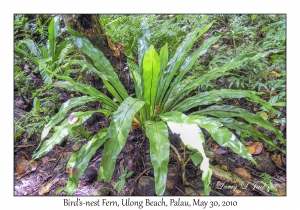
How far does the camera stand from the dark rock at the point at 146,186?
156 centimetres

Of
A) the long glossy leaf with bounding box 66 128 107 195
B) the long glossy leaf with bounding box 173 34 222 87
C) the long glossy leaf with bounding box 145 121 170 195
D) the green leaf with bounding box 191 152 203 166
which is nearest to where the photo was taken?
the long glossy leaf with bounding box 145 121 170 195

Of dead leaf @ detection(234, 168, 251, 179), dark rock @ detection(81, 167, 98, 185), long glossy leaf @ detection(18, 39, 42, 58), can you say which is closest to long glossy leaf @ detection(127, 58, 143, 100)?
dark rock @ detection(81, 167, 98, 185)

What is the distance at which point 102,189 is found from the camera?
1.63m

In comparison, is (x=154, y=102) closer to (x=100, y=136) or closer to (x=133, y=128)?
(x=133, y=128)

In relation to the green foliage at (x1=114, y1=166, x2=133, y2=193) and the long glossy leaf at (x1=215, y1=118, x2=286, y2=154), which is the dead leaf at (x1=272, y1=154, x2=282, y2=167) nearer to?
the long glossy leaf at (x1=215, y1=118, x2=286, y2=154)

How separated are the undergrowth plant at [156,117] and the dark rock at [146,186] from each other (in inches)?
12.8

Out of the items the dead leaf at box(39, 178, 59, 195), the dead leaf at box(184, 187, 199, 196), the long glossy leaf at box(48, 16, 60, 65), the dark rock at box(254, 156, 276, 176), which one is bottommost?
the dead leaf at box(39, 178, 59, 195)

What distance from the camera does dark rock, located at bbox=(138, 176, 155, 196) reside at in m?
1.56

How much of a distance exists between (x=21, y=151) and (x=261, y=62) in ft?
6.71

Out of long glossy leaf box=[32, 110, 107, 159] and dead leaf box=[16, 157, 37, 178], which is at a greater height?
long glossy leaf box=[32, 110, 107, 159]

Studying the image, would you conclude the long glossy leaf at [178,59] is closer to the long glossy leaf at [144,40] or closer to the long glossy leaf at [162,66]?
the long glossy leaf at [162,66]

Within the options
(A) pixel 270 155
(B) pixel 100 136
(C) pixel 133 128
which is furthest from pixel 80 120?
(A) pixel 270 155

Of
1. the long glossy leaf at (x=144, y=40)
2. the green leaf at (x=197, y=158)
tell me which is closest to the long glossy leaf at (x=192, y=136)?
the green leaf at (x=197, y=158)

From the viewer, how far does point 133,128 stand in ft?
5.92
